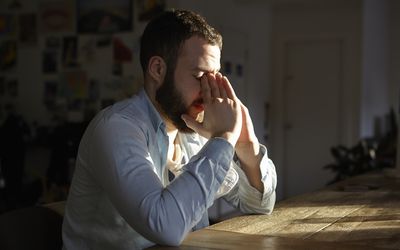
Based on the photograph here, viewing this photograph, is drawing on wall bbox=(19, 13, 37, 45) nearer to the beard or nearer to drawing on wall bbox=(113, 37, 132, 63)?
drawing on wall bbox=(113, 37, 132, 63)

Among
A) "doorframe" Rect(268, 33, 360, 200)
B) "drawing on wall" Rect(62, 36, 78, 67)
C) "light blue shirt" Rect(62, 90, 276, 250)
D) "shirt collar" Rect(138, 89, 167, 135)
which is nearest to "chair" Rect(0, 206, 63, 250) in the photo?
"light blue shirt" Rect(62, 90, 276, 250)

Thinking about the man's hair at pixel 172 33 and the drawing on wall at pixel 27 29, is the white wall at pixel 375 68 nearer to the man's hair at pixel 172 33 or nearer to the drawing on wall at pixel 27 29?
the drawing on wall at pixel 27 29

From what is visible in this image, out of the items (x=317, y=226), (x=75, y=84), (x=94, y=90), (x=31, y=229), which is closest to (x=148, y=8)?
(x=94, y=90)

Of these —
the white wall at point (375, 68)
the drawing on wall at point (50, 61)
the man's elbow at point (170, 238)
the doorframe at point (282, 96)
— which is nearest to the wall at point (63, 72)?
the drawing on wall at point (50, 61)

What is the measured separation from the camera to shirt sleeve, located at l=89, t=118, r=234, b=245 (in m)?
1.05

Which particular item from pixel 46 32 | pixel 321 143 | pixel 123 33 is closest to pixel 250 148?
pixel 123 33

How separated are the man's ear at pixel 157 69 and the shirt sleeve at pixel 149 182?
211 mm

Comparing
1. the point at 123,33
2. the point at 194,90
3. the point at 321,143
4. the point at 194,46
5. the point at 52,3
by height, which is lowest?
the point at 321,143

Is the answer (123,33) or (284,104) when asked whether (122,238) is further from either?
(284,104)

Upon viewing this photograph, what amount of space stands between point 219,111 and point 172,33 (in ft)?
0.86

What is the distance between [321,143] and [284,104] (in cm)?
74

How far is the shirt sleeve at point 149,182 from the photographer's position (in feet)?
3.45

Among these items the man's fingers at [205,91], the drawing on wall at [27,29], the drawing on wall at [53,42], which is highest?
the drawing on wall at [27,29]

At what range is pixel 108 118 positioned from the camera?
1.26m
